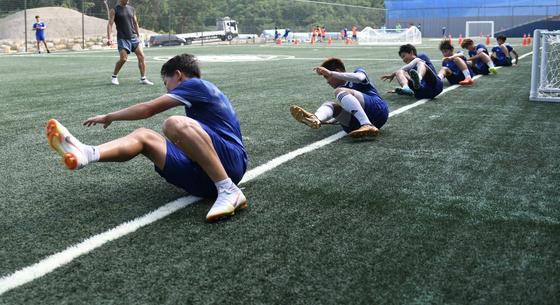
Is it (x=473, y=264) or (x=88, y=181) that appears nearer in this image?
(x=473, y=264)

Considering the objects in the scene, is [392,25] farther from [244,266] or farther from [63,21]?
[244,266]

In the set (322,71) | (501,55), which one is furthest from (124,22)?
(501,55)

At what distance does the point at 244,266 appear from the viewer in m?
2.61

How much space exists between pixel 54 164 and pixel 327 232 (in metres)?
2.58

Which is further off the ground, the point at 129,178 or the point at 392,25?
the point at 392,25

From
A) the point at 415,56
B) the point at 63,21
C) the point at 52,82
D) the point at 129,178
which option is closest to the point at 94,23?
the point at 63,21

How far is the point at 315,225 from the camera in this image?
10.3 ft

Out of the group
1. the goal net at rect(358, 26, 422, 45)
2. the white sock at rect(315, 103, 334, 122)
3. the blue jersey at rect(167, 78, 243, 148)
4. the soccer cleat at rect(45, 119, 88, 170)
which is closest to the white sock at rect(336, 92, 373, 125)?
the white sock at rect(315, 103, 334, 122)

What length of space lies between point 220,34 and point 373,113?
52.9 meters

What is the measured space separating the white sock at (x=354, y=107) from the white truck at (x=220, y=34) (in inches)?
1880

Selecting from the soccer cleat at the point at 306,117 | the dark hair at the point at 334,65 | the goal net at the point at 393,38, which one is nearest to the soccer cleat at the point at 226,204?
the soccer cleat at the point at 306,117

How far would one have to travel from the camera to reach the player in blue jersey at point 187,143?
A: 126 inches

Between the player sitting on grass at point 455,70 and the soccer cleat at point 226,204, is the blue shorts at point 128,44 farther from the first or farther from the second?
the soccer cleat at point 226,204

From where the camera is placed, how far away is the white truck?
53069mm
